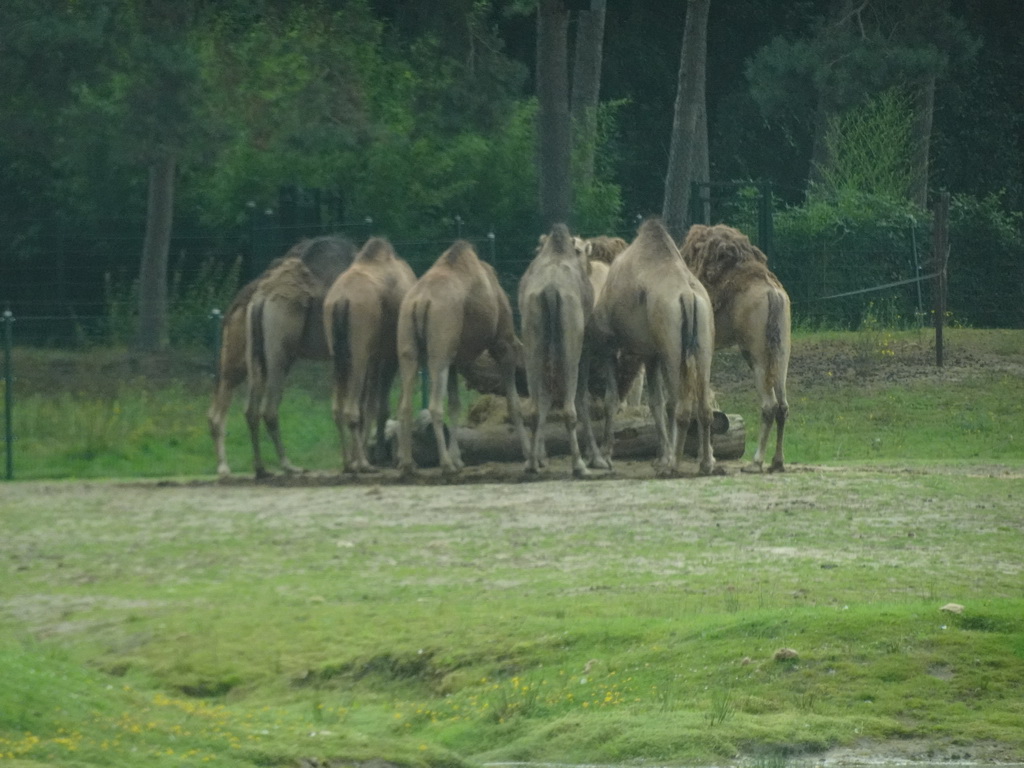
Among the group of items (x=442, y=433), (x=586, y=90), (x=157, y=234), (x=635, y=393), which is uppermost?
(x=586, y=90)

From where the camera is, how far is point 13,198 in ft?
122

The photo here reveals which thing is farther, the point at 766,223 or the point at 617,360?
the point at 766,223

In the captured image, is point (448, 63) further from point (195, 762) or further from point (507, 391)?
point (195, 762)

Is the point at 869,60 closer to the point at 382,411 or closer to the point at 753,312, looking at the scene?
the point at 382,411

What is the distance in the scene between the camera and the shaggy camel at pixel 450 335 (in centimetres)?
1888

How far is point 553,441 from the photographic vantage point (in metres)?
20.0

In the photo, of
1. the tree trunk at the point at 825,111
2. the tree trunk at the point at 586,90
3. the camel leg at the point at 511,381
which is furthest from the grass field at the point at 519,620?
the tree trunk at the point at 825,111

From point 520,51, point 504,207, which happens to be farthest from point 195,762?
point 520,51

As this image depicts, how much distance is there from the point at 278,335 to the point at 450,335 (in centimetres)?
200

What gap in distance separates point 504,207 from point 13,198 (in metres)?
9.78

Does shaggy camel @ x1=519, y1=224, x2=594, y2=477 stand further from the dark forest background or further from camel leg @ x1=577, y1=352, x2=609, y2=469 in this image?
the dark forest background

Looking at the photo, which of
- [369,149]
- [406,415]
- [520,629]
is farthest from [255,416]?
[369,149]

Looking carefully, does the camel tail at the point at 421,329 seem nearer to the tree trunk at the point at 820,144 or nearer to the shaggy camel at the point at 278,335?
the shaggy camel at the point at 278,335

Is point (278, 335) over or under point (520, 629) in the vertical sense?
over
